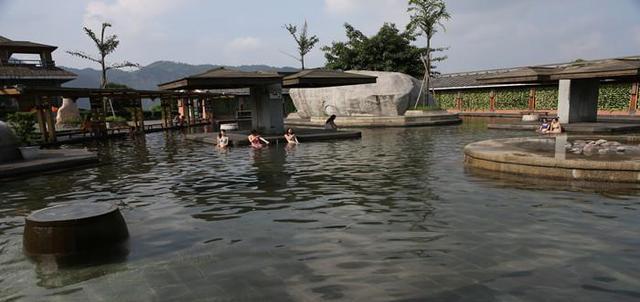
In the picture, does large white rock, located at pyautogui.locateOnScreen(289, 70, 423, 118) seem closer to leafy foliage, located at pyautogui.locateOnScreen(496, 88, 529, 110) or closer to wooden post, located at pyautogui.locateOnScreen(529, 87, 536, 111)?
leafy foliage, located at pyautogui.locateOnScreen(496, 88, 529, 110)

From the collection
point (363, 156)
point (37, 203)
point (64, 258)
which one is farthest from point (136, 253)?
point (363, 156)

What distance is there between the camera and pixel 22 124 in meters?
19.5

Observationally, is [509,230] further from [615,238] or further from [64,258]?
[64,258]

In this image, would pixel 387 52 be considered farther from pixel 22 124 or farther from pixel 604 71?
pixel 22 124

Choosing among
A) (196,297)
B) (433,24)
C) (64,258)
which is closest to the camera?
(196,297)

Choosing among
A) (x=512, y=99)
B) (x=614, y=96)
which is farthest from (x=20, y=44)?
(x=614, y=96)

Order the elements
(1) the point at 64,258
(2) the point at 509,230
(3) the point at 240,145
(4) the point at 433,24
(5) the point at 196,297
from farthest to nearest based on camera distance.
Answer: (4) the point at 433,24 → (3) the point at 240,145 → (2) the point at 509,230 → (1) the point at 64,258 → (5) the point at 196,297

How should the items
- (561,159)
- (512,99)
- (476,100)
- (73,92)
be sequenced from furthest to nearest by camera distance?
(476,100)
(512,99)
(73,92)
(561,159)

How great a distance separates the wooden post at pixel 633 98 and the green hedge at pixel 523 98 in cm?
25

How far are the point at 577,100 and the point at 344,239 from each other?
68.0 ft

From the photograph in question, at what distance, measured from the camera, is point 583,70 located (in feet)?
64.7

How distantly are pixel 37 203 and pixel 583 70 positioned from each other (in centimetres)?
2188

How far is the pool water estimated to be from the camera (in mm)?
4387

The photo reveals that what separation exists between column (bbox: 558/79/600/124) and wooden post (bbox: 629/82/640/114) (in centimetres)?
1074
